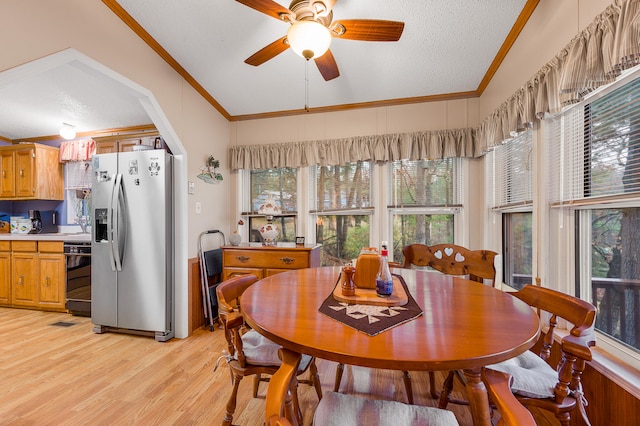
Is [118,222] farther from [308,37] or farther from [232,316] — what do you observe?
[308,37]

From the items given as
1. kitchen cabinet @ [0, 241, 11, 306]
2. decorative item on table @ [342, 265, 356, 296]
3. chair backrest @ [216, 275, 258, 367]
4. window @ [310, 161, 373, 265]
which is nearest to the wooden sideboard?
window @ [310, 161, 373, 265]

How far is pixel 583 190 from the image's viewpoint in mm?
1510

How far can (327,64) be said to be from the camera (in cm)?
190

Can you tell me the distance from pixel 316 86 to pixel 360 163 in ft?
3.27

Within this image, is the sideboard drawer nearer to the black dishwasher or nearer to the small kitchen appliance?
the black dishwasher

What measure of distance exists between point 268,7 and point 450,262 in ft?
6.91

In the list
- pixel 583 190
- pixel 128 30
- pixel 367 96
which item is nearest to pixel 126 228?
pixel 128 30

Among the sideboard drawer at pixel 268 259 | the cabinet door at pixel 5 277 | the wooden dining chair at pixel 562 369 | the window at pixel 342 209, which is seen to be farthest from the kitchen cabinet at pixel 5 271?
the wooden dining chair at pixel 562 369

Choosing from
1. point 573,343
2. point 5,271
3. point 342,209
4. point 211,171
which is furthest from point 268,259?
point 5,271

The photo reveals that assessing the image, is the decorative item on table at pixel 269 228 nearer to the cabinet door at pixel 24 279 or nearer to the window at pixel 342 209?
the window at pixel 342 209

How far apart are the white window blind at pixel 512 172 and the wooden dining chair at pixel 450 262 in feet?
1.88

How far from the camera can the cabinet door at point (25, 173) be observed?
367 cm

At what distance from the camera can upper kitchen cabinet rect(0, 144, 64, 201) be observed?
145 inches

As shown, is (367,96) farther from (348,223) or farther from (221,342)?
(221,342)
